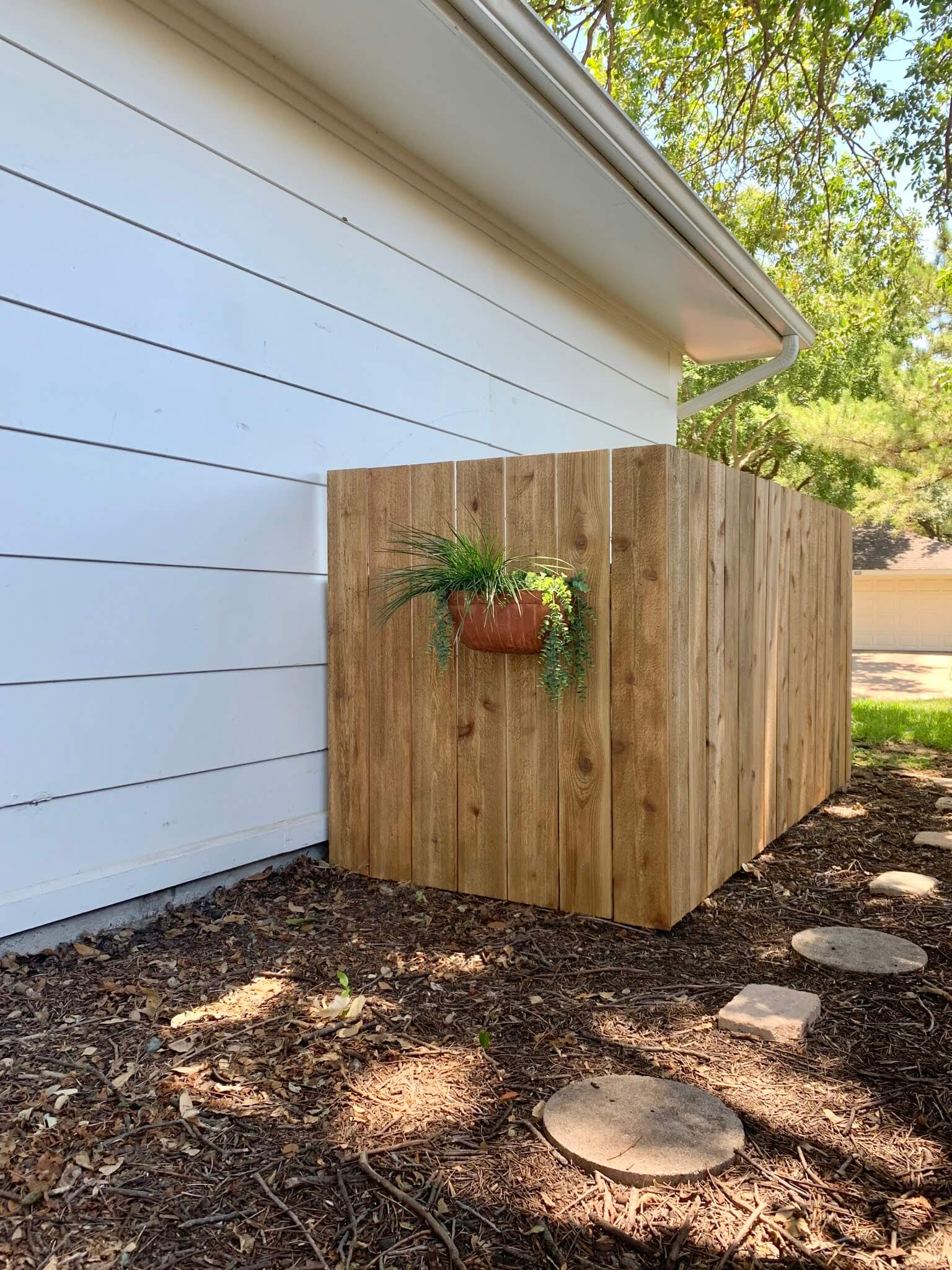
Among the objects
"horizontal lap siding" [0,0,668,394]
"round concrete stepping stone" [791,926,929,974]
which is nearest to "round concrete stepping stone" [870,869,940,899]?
"round concrete stepping stone" [791,926,929,974]

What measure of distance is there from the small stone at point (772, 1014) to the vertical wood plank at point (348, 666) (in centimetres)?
155

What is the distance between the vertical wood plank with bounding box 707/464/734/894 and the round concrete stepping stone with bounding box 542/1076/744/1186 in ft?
4.29

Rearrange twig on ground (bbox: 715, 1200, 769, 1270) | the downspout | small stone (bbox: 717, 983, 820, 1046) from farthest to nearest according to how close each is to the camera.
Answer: the downspout, small stone (bbox: 717, 983, 820, 1046), twig on ground (bbox: 715, 1200, 769, 1270)

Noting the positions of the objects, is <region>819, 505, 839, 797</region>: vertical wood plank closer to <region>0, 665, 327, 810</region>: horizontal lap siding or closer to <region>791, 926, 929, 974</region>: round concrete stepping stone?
<region>791, 926, 929, 974</region>: round concrete stepping stone

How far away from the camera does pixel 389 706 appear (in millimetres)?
3408

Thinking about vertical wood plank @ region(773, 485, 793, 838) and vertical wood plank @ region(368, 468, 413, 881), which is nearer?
vertical wood plank @ region(368, 468, 413, 881)

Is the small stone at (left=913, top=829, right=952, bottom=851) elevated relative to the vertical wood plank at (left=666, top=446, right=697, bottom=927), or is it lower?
lower

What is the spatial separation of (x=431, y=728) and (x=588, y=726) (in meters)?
0.60

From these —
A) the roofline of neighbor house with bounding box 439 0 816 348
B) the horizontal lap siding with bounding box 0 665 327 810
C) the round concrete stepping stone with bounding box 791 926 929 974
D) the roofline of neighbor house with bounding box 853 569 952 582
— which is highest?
the roofline of neighbor house with bounding box 439 0 816 348

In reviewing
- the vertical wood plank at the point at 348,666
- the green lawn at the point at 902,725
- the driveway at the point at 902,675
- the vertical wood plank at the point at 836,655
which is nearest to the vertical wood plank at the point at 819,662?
the vertical wood plank at the point at 836,655

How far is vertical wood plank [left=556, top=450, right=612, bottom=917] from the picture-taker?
2.96 meters

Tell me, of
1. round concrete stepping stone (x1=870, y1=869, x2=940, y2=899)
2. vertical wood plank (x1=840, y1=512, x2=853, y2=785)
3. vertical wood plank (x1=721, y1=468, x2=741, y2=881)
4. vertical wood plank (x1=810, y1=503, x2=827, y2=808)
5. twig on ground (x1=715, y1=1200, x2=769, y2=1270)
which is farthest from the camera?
vertical wood plank (x1=840, y1=512, x2=853, y2=785)

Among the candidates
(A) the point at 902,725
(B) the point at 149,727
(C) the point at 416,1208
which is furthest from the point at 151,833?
(A) the point at 902,725

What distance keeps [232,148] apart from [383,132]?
89 centimetres
